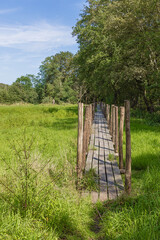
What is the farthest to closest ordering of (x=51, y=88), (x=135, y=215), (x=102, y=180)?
1. (x=51, y=88)
2. (x=102, y=180)
3. (x=135, y=215)

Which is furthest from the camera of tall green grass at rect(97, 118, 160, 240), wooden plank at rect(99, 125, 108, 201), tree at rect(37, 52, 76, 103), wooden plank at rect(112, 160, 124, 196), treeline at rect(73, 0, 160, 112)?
tree at rect(37, 52, 76, 103)

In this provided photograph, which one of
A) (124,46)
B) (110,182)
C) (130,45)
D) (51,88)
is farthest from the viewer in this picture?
(51,88)

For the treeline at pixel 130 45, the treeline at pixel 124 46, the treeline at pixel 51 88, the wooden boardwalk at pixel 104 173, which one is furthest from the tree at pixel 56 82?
the wooden boardwalk at pixel 104 173

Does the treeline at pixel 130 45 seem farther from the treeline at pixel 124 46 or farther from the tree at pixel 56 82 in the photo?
the tree at pixel 56 82

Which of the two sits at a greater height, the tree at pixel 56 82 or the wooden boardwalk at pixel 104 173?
the tree at pixel 56 82

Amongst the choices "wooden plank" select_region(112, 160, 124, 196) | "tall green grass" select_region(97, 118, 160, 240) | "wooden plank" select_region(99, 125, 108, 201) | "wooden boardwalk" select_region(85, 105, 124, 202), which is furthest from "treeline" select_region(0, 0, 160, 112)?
"tall green grass" select_region(97, 118, 160, 240)

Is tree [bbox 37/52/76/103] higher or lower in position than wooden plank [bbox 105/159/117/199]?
higher

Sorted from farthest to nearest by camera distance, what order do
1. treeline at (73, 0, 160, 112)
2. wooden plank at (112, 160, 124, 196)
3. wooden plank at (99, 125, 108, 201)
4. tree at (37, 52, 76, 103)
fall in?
tree at (37, 52, 76, 103) → treeline at (73, 0, 160, 112) → wooden plank at (112, 160, 124, 196) → wooden plank at (99, 125, 108, 201)

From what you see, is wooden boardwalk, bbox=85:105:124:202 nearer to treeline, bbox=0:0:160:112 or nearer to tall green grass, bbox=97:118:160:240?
tall green grass, bbox=97:118:160:240

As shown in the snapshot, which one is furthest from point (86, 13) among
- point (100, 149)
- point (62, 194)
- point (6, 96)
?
point (6, 96)

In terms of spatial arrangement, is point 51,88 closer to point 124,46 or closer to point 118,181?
point 124,46

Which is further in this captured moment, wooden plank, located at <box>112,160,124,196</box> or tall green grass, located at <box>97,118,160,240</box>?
wooden plank, located at <box>112,160,124,196</box>

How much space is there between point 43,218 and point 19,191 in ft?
2.08

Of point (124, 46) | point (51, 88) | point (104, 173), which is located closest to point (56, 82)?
point (51, 88)
